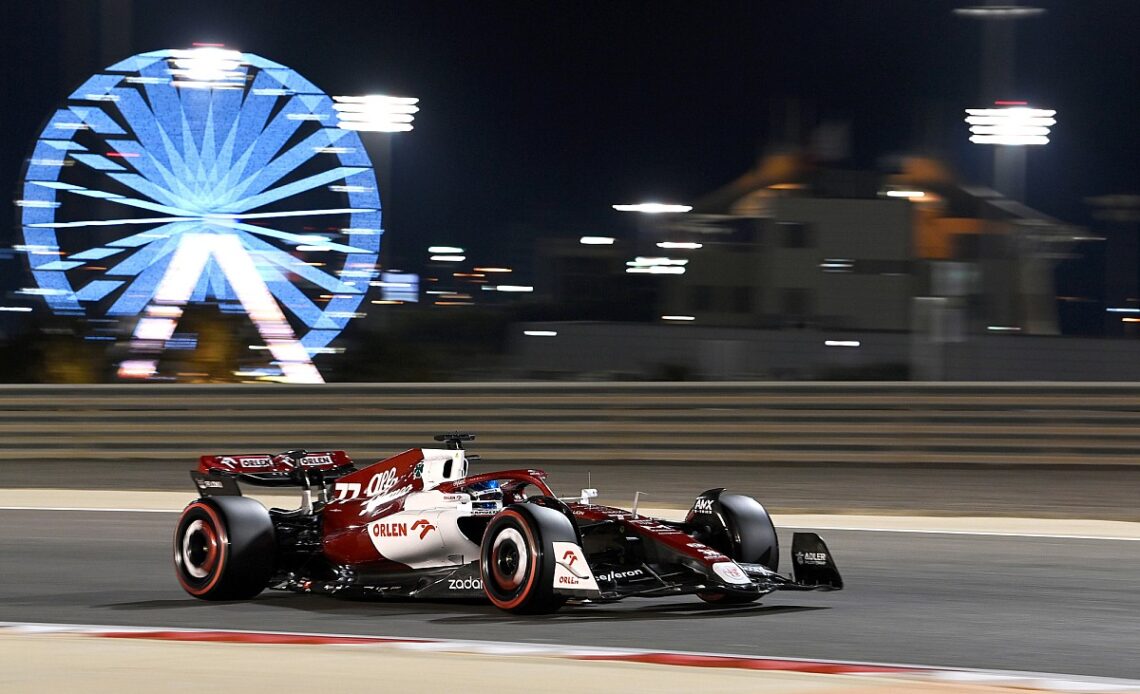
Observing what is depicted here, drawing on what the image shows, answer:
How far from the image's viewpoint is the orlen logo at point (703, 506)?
28.3 feet

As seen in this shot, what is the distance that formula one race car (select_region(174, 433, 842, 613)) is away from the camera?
7816 millimetres

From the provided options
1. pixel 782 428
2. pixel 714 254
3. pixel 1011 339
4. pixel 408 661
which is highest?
pixel 714 254

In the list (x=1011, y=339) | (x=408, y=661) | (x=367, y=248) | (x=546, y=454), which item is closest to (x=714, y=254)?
(x=1011, y=339)

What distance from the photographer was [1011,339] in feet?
124

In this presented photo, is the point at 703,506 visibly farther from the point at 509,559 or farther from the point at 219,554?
the point at 219,554

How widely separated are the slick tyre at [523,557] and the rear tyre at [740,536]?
102 cm

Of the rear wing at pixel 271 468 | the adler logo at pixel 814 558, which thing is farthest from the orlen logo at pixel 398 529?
the adler logo at pixel 814 558

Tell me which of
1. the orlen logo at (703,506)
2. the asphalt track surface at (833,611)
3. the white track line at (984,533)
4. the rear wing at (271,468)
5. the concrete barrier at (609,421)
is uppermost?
the concrete barrier at (609,421)

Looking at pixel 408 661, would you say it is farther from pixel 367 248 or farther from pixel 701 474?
pixel 367 248

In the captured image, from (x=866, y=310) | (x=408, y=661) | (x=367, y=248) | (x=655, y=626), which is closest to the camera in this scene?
(x=408, y=661)

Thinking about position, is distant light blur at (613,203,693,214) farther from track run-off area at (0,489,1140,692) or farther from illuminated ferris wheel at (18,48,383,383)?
track run-off area at (0,489,1140,692)

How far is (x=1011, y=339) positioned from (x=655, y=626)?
3154 cm

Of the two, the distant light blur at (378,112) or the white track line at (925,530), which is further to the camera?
the distant light blur at (378,112)

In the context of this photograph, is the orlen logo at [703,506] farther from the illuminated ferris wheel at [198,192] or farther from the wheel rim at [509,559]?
the illuminated ferris wheel at [198,192]
